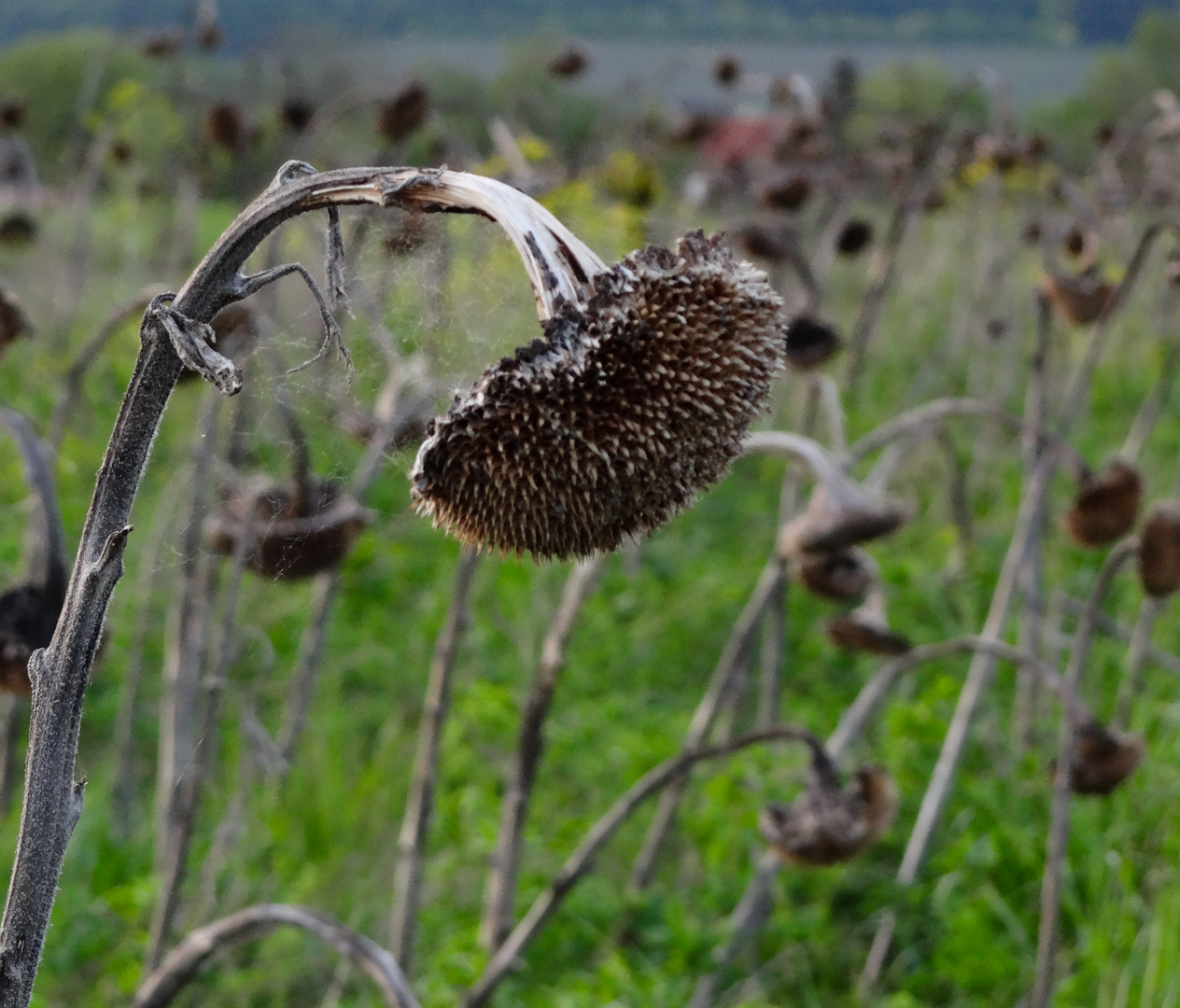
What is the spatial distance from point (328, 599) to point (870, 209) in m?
8.10

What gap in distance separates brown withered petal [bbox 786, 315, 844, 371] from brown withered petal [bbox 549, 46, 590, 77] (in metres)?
3.69

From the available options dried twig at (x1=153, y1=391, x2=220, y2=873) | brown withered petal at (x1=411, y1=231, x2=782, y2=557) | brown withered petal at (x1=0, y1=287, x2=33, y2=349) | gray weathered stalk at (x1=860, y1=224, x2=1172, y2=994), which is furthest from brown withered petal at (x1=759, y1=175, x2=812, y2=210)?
brown withered petal at (x1=411, y1=231, x2=782, y2=557)

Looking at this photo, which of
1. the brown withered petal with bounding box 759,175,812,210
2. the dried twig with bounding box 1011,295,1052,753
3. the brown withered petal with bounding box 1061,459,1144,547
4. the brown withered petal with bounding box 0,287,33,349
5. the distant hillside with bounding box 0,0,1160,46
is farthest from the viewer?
the distant hillside with bounding box 0,0,1160,46

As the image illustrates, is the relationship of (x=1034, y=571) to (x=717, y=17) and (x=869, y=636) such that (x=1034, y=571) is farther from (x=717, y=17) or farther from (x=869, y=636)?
(x=717, y=17)

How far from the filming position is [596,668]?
4059 mm

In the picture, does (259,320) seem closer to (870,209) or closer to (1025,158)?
(1025,158)

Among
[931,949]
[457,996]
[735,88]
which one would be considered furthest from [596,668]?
[735,88]

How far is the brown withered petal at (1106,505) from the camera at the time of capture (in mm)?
2570

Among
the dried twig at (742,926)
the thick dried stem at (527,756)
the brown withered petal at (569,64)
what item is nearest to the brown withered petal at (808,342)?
the thick dried stem at (527,756)

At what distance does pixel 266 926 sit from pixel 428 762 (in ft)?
2.53

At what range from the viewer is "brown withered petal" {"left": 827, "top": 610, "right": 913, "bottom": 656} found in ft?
7.84

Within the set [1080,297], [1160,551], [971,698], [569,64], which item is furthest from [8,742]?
[569,64]

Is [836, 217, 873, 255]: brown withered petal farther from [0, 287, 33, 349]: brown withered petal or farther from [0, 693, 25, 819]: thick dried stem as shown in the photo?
[0, 287, 33, 349]: brown withered petal

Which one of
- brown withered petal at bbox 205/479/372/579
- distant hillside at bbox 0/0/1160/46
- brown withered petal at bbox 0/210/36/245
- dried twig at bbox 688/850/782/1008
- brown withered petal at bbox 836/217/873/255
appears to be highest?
distant hillside at bbox 0/0/1160/46
